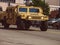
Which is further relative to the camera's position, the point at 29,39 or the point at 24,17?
the point at 24,17

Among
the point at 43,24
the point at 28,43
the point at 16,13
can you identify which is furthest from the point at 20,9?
the point at 28,43

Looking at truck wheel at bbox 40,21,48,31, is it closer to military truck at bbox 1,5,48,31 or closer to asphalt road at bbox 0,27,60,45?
military truck at bbox 1,5,48,31

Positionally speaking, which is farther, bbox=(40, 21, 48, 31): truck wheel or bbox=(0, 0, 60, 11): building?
bbox=(0, 0, 60, 11): building

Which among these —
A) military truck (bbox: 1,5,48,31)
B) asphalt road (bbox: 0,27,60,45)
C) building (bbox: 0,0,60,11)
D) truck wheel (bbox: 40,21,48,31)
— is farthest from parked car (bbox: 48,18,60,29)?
building (bbox: 0,0,60,11)

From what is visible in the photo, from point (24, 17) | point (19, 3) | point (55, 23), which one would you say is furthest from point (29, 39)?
point (19, 3)

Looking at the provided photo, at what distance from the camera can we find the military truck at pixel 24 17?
2744cm

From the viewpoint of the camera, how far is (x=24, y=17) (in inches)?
1080

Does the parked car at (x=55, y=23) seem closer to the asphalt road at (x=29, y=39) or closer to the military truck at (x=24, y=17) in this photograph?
the military truck at (x=24, y=17)

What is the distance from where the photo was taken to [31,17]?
27250mm

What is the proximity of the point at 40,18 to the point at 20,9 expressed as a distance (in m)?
2.22

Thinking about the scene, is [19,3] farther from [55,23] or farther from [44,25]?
[44,25]

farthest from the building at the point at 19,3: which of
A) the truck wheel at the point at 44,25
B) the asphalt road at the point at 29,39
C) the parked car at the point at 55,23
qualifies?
the asphalt road at the point at 29,39

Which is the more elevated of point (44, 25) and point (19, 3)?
point (44, 25)

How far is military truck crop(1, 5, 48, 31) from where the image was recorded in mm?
27441
